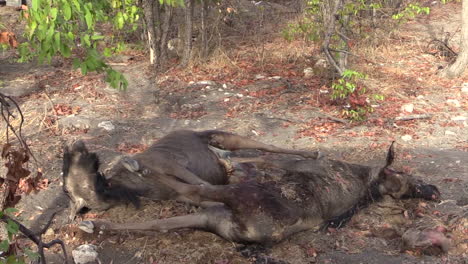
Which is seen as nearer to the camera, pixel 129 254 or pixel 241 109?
pixel 129 254

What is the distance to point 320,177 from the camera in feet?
14.1

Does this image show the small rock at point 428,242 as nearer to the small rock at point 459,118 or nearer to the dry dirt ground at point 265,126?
the dry dirt ground at point 265,126

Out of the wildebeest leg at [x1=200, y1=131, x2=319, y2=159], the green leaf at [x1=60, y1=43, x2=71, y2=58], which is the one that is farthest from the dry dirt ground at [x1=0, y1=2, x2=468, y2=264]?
the green leaf at [x1=60, y1=43, x2=71, y2=58]

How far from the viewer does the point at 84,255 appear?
3.69m

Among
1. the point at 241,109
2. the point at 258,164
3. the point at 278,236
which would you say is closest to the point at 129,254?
the point at 278,236

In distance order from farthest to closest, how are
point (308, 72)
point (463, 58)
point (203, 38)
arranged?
point (203, 38) < point (308, 72) < point (463, 58)

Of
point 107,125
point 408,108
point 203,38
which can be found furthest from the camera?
point 203,38

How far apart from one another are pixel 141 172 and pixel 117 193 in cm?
41

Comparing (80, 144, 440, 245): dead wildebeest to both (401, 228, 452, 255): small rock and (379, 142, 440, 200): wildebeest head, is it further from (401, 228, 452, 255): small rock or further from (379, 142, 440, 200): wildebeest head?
(401, 228, 452, 255): small rock

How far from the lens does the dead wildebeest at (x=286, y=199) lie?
372cm

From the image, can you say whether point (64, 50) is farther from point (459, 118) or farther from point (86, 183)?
point (459, 118)

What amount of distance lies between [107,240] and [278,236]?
55.2 inches

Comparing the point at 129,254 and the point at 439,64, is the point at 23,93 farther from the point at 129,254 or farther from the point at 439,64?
the point at 439,64

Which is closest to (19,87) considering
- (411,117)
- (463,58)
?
(411,117)
